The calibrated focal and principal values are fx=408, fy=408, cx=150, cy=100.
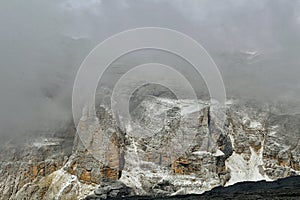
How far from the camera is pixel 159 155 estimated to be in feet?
562

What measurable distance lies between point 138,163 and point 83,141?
85.9ft

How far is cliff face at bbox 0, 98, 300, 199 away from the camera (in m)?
162

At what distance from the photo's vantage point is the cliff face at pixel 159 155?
16162 cm

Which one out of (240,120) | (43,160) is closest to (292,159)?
(240,120)

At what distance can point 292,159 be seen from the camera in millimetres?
172125

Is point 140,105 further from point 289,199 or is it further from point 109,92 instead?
point 289,199

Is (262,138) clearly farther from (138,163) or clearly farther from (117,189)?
(117,189)

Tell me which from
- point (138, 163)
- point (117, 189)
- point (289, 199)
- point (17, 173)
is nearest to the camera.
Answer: point (289, 199)

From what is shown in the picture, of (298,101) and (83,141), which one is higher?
(298,101)

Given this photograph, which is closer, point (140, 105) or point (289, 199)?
point (289, 199)

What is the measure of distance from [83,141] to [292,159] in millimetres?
89295

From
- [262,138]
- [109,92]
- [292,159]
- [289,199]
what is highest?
[109,92]

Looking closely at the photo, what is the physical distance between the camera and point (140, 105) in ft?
614

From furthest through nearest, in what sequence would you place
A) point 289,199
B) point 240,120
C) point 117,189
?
point 240,120
point 117,189
point 289,199
